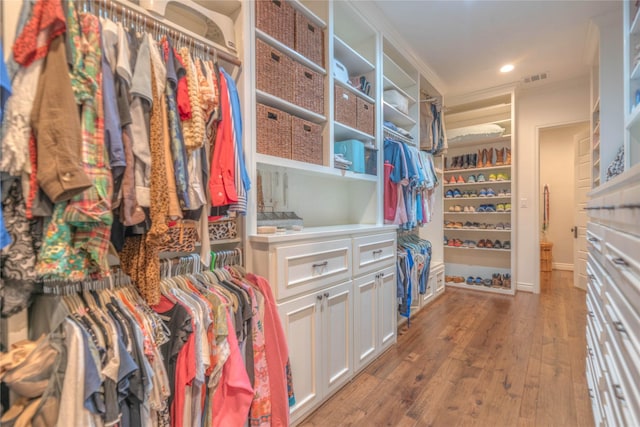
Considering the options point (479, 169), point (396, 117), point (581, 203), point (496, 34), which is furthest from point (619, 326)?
point (581, 203)

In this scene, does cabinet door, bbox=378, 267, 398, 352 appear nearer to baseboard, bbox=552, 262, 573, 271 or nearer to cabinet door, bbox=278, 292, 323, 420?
cabinet door, bbox=278, 292, 323, 420

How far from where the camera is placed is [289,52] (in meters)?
1.72

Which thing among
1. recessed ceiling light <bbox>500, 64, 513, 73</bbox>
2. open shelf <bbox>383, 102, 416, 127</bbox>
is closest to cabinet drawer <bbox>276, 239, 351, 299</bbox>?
open shelf <bbox>383, 102, 416, 127</bbox>

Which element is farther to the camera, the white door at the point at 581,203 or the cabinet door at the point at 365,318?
the white door at the point at 581,203

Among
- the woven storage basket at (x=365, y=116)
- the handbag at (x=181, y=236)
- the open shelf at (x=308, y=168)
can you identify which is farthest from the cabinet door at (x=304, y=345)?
the woven storage basket at (x=365, y=116)

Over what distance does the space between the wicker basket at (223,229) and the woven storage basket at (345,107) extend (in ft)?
3.62

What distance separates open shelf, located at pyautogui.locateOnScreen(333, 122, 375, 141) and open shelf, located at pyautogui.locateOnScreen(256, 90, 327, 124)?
0.57 feet

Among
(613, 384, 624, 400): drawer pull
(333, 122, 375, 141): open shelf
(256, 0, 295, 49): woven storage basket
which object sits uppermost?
(256, 0, 295, 49): woven storage basket

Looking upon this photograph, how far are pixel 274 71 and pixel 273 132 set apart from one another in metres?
0.34

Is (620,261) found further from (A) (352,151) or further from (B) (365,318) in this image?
(A) (352,151)

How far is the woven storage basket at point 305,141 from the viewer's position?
1.76 metres

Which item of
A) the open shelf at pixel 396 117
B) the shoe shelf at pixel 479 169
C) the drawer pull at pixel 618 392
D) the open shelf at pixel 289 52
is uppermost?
the open shelf at pixel 396 117

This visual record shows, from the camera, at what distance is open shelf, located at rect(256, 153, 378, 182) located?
62.2 inches

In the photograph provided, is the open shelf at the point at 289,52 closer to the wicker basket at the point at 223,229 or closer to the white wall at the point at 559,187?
the wicker basket at the point at 223,229
